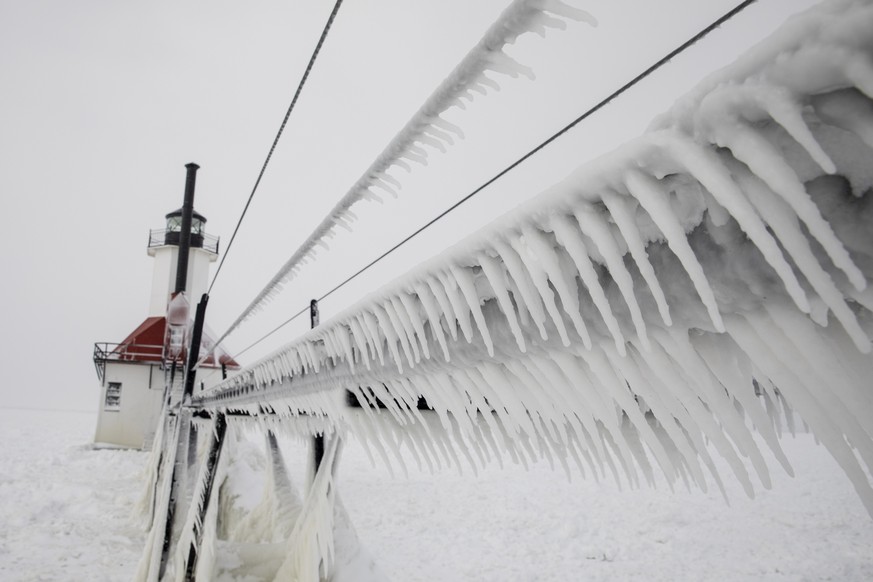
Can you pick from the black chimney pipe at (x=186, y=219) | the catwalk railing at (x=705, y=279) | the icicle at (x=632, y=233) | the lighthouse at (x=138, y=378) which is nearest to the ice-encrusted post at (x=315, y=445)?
the catwalk railing at (x=705, y=279)

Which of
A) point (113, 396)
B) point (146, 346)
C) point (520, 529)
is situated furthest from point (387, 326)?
point (113, 396)

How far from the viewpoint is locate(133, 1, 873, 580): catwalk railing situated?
298 mm

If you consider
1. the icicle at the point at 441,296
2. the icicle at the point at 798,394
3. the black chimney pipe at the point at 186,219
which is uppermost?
the black chimney pipe at the point at 186,219

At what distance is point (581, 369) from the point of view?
585 mm

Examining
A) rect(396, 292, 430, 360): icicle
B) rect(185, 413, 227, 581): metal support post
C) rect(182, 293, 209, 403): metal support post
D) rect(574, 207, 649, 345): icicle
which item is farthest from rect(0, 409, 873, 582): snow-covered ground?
rect(574, 207, 649, 345): icicle

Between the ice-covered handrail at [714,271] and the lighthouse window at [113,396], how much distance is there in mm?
22471

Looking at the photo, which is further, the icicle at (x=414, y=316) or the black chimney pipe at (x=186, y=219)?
the black chimney pipe at (x=186, y=219)

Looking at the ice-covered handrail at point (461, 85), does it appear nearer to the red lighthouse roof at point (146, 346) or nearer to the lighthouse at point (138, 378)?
the lighthouse at point (138, 378)

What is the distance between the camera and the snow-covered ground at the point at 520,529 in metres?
7.41

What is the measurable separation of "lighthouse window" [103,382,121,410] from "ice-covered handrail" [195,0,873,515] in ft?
73.7

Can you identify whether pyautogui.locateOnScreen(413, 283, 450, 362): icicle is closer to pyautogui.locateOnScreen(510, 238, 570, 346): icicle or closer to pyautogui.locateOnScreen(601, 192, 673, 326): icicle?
pyautogui.locateOnScreen(510, 238, 570, 346): icicle

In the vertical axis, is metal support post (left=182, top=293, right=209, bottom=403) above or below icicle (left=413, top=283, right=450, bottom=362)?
above

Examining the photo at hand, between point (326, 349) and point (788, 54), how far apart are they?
1071 mm

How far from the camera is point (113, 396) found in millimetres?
18234
